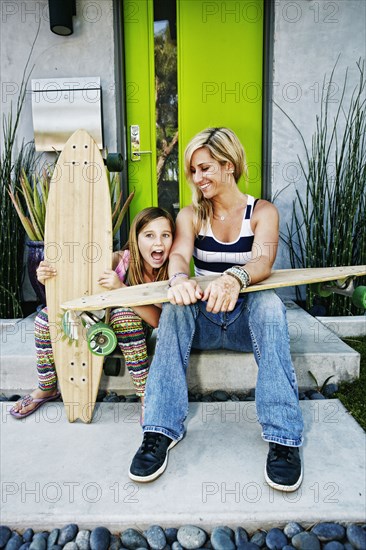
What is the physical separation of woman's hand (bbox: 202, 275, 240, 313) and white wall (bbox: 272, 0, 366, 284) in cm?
193

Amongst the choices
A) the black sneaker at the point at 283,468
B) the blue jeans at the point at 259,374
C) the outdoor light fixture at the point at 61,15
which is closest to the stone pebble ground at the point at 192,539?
the black sneaker at the point at 283,468

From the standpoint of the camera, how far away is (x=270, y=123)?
3082mm

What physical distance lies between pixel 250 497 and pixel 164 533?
27 centimetres

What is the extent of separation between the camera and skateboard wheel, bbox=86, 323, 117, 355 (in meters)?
1.48

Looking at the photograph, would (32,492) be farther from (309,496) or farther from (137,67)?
(137,67)

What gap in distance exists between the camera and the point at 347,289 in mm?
1748

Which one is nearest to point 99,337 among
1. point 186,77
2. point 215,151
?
point 215,151

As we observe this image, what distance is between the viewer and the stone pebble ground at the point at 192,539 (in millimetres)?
1147

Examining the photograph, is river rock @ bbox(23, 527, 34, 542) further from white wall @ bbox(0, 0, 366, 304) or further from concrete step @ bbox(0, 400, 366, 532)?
white wall @ bbox(0, 0, 366, 304)

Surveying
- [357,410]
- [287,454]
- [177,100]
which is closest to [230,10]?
[177,100]

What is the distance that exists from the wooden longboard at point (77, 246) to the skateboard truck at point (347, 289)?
93 cm

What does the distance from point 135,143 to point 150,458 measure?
2420 mm

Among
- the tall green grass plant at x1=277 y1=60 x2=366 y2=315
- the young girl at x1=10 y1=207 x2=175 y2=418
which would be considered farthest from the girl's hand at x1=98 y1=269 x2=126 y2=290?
the tall green grass plant at x1=277 y1=60 x2=366 y2=315

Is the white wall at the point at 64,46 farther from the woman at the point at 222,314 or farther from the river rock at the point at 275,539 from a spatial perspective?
the river rock at the point at 275,539
